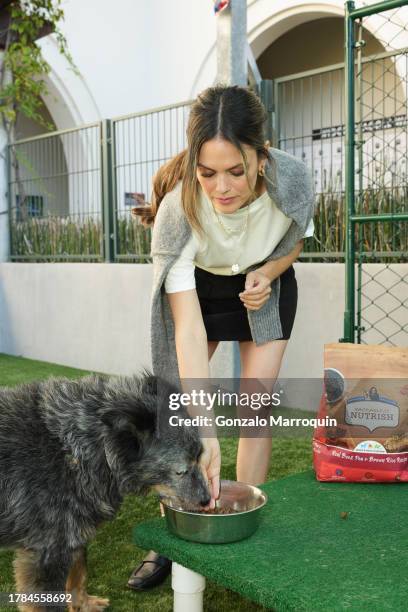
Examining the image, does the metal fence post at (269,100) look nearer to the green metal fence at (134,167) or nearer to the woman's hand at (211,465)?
the green metal fence at (134,167)

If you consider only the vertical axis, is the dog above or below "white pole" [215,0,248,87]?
below

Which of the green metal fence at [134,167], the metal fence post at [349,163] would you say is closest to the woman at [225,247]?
the metal fence post at [349,163]

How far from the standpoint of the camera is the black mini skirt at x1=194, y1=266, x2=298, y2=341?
257cm

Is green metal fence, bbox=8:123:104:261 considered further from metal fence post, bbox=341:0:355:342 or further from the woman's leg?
the woman's leg

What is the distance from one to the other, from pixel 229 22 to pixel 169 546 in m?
3.61

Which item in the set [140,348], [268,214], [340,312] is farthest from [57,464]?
[140,348]

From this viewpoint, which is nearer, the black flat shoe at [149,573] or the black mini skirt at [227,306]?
the black flat shoe at [149,573]

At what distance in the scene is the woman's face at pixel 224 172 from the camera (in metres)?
2.03

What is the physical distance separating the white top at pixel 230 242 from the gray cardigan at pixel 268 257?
1.5 inches

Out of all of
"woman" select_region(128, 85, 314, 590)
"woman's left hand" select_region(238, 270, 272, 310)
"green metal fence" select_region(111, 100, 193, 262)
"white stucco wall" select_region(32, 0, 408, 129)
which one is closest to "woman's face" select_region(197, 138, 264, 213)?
"woman" select_region(128, 85, 314, 590)

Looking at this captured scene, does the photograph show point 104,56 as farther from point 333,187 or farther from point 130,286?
point 333,187

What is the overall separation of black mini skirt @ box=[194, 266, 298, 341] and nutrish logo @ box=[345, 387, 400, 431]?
17.7 inches

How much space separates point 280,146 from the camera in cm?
525

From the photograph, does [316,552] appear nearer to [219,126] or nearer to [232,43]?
[219,126]
